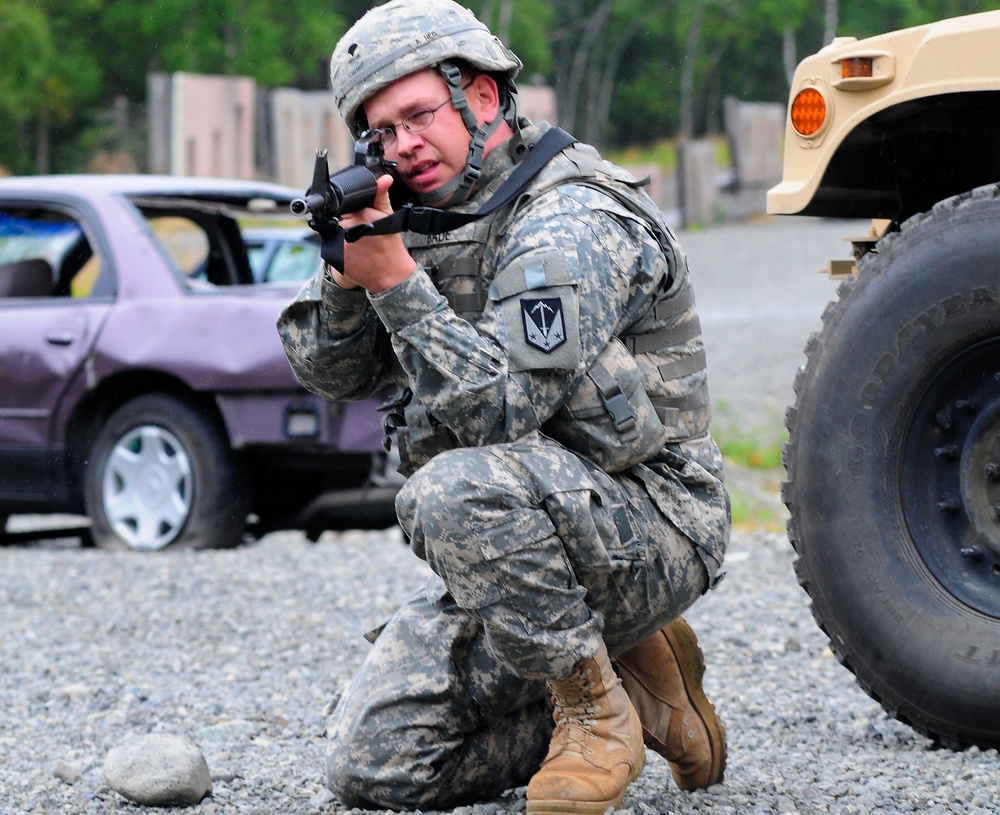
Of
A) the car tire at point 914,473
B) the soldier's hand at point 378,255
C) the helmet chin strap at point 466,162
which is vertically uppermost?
the helmet chin strap at point 466,162

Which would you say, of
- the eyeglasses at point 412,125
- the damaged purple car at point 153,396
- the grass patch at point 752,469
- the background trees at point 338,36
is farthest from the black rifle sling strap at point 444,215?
the background trees at point 338,36

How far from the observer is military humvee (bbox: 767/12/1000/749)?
3121 mm

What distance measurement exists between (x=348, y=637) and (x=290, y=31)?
33.9 metres

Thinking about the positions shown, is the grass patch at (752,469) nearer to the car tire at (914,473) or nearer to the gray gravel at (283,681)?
the gray gravel at (283,681)

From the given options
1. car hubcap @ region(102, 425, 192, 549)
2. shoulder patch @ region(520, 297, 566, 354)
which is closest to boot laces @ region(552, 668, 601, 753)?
→ shoulder patch @ region(520, 297, 566, 354)

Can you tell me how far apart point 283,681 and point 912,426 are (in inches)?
77.9

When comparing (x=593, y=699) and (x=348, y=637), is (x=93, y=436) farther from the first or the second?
(x=593, y=699)

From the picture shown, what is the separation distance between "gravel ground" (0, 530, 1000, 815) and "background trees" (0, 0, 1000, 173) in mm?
23477

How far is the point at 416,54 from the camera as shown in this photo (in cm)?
285

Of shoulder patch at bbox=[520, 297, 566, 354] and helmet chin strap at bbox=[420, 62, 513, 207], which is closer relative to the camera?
shoulder patch at bbox=[520, 297, 566, 354]

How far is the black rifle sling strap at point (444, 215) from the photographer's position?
2.63 meters

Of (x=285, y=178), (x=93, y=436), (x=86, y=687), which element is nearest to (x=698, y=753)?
(x=86, y=687)

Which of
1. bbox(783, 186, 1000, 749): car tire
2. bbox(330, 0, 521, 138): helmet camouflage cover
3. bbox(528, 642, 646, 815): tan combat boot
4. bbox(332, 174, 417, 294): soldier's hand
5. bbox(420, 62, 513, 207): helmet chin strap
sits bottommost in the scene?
bbox(528, 642, 646, 815): tan combat boot

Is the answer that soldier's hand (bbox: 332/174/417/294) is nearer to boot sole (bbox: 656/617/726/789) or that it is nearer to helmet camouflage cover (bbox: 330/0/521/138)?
helmet camouflage cover (bbox: 330/0/521/138)
